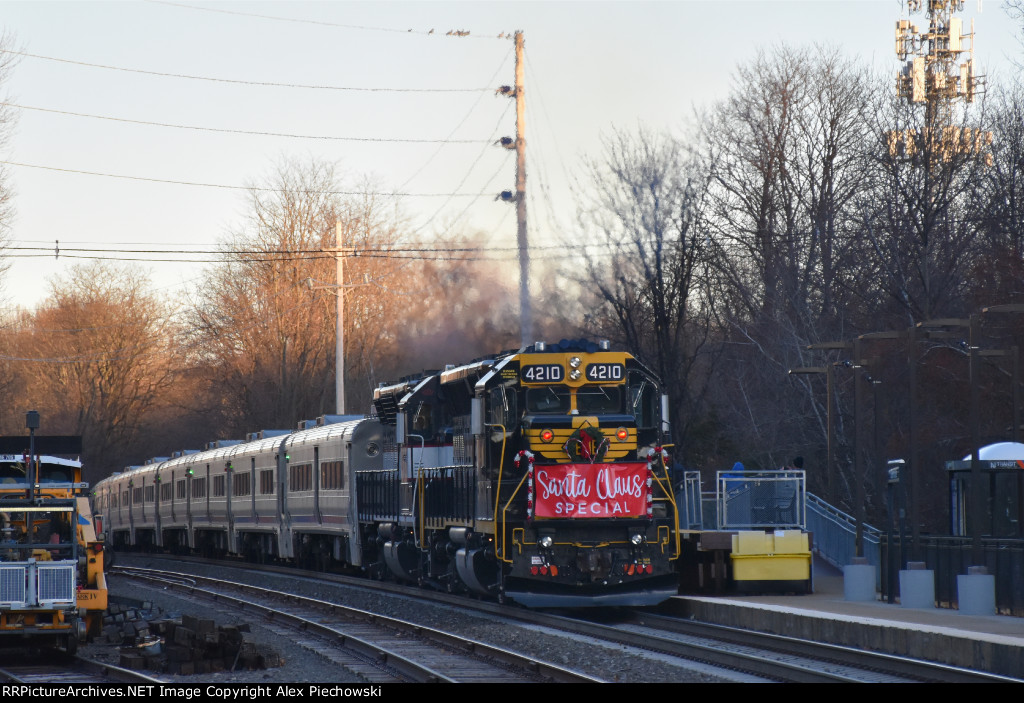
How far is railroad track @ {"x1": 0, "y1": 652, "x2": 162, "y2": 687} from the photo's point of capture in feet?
43.7

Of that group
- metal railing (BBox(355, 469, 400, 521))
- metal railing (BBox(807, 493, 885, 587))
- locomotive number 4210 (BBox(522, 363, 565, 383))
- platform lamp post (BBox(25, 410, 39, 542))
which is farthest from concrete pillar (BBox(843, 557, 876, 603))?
platform lamp post (BBox(25, 410, 39, 542))

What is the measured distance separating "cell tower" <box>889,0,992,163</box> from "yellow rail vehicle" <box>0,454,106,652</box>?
3085cm

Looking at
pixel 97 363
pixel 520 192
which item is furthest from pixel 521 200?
pixel 97 363

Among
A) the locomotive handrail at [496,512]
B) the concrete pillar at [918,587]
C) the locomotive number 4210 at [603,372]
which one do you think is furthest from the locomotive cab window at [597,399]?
the concrete pillar at [918,587]

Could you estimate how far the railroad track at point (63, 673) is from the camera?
13320 mm

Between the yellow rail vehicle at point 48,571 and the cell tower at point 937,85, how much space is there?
101ft

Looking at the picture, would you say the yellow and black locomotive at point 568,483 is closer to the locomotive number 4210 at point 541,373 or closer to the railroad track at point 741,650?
the locomotive number 4210 at point 541,373

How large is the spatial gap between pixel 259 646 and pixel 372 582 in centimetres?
1213

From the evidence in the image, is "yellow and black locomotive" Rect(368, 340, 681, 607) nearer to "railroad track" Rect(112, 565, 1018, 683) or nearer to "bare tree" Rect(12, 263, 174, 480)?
"railroad track" Rect(112, 565, 1018, 683)

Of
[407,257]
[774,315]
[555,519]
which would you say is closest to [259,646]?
[555,519]

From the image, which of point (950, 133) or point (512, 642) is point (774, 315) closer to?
point (950, 133)

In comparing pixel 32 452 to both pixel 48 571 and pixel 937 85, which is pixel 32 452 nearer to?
pixel 48 571

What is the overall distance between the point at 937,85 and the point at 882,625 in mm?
39587

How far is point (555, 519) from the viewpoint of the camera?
19.2m
